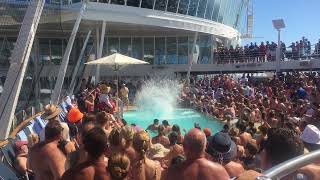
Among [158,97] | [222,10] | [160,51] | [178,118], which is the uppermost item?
[222,10]

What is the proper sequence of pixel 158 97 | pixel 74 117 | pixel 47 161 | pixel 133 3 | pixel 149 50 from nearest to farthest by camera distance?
pixel 47 161 → pixel 74 117 → pixel 158 97 → pixel 133 3 → pixel 149 50

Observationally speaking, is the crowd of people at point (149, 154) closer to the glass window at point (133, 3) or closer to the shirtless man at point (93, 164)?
the shirtless man at point (93, 164)

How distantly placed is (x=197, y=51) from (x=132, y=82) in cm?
564

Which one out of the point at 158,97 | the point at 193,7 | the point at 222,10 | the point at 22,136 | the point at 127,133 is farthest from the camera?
the point at 222,10

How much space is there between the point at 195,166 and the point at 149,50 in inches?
1250

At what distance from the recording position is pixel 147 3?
96.6 ft

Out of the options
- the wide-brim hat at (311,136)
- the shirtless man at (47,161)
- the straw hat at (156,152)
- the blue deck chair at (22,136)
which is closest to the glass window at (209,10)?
the blue deck chair at (22,136)

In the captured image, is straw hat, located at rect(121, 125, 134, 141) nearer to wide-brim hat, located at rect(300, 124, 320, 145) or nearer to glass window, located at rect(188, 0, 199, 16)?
wide-brim hat, located at rect(300, 124, 320, 145)

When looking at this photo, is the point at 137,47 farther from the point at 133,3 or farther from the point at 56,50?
the point at 133,3

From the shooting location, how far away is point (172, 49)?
3544 centimetres

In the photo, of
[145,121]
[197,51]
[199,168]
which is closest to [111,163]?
[199,168]

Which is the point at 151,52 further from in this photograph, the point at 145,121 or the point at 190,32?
the point at 145,121

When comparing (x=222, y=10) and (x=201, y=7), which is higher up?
(x=222, y=10)

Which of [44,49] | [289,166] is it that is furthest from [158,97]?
[289,166]
